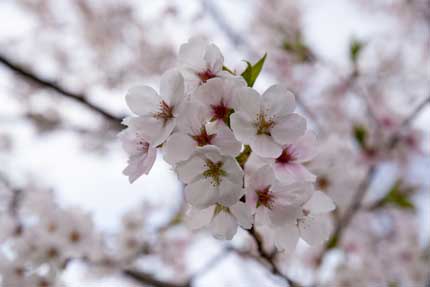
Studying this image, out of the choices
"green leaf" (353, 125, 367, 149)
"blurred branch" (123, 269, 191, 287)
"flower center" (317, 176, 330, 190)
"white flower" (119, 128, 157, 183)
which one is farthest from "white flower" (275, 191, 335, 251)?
"green leaf" (353, 125, 367, 149)

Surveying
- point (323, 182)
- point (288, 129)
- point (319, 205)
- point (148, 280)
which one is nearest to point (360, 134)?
point (323, 182)

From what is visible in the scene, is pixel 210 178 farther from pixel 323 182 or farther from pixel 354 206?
pixel 354 206

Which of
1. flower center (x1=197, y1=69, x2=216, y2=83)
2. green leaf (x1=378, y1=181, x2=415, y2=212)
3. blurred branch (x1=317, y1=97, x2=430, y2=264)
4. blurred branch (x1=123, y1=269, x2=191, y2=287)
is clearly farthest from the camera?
green leaf (x1=378, y1=181, x2=415, y2=212)

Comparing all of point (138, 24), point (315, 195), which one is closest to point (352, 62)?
point (315, 195)

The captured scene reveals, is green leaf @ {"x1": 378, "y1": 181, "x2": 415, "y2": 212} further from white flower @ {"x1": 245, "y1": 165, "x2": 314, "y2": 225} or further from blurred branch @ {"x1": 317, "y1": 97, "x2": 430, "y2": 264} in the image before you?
white flower @ {"x1": 245, "y1": 165, "x2": 314, "y2": 225}

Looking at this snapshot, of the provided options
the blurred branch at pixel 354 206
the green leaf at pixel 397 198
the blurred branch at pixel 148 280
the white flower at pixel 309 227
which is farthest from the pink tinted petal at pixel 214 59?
the green leaf at pixel 397 198

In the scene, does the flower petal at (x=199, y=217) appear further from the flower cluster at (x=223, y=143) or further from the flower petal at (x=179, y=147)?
the flower petal at (x=179, y=147)

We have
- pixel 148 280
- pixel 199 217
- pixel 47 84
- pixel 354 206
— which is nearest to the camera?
pixel 199 217
